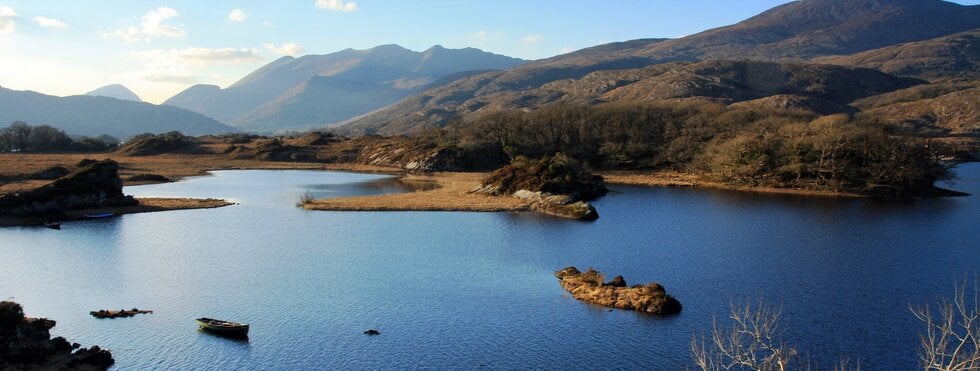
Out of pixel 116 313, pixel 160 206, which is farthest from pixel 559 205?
pixel 116 313

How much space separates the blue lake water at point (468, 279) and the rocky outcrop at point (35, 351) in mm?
1126

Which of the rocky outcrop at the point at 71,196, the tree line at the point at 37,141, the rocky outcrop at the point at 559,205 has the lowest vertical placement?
the rocky outcrop at the point at 559,205

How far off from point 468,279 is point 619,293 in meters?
10.1

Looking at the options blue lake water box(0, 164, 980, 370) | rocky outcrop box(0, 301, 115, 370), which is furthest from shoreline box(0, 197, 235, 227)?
rocky outcrop box(0, 301, 115, 370)

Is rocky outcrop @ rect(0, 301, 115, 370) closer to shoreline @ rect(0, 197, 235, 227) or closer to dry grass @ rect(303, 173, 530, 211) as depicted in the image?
shoreline @ rect(0, 197, 235, 227)

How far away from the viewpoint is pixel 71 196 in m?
71.0

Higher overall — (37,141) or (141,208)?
(37,141)

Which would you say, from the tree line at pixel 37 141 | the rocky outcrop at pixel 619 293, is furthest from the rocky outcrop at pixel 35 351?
the tree line at pixel 37 141

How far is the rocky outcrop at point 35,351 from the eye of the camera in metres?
27.2

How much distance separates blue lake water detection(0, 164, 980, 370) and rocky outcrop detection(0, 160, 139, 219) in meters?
5.90

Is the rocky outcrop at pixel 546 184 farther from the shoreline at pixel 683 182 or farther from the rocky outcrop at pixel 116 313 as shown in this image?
the rocky outcrop at pixel 116 313

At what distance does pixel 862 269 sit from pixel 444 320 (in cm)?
2970

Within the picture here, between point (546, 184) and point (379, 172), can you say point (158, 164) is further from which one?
point (546, 184)

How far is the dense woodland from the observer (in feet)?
289
